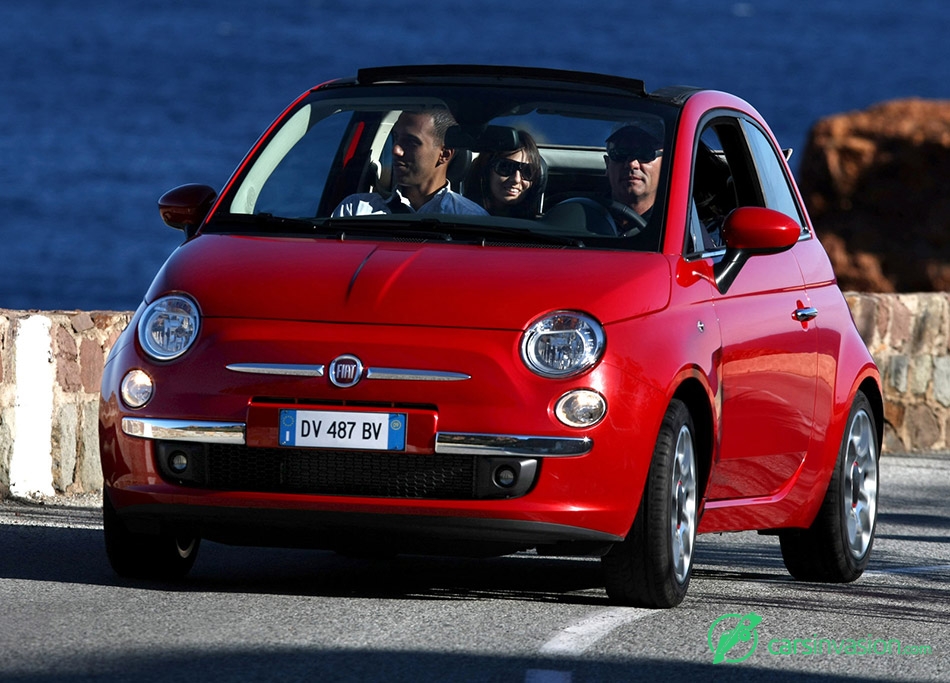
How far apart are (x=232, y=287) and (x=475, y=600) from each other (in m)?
1.29

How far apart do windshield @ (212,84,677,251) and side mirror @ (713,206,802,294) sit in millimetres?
283

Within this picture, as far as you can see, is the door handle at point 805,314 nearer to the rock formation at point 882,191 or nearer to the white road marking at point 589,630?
the white road marking at point 589,630

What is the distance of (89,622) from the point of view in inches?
249

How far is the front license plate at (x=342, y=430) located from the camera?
6500 mm

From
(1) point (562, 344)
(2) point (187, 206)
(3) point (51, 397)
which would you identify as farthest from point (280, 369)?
(3) point (51, 397)

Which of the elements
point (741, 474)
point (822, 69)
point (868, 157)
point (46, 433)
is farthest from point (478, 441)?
point (822, 69)

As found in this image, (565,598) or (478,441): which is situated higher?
(478,441)

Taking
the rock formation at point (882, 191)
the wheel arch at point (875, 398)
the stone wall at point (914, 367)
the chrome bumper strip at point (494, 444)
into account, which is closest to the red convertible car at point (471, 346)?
the chrome bumper strip at point (494, 444)

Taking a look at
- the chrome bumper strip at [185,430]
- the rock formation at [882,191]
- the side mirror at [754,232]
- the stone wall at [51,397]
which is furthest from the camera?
the rock formation at [882,191]

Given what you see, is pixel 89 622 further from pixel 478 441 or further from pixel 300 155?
pixel 300 155

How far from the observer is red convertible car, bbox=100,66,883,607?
6543mm

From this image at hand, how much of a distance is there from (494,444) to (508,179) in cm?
140

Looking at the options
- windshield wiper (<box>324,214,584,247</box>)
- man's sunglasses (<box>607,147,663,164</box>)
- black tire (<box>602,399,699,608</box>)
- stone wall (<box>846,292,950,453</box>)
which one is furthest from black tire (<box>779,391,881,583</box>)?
stone wall (<box>846,292,950,453</box>)

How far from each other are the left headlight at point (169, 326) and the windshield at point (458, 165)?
0.63 m
